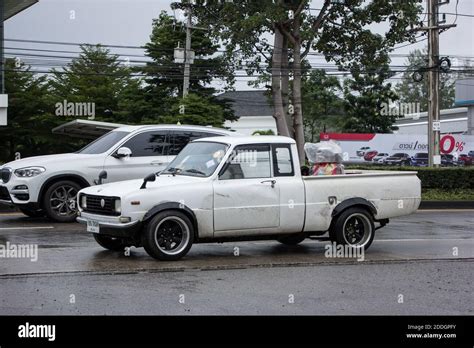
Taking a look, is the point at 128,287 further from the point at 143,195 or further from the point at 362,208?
the point at 362,208

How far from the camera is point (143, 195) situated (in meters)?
9.71

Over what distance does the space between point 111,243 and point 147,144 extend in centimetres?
437

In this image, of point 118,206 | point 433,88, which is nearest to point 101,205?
point 118,206

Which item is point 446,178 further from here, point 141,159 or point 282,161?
point 282,161

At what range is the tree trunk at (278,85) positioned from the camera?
28.9 meters

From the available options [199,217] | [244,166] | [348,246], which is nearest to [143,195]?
[199,217]

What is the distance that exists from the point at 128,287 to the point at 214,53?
32077 mm

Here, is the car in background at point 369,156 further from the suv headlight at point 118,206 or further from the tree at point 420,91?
the tree at point 420,91

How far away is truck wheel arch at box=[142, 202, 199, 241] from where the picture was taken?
962cm

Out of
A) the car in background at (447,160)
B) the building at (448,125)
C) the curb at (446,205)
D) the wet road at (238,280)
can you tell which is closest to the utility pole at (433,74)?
the curb at (446,205)

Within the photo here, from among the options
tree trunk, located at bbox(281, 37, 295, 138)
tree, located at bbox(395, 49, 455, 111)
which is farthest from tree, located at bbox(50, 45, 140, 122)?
tree, located at bbox(395, 49, 455, 111)

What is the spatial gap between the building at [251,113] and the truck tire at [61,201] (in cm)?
5698

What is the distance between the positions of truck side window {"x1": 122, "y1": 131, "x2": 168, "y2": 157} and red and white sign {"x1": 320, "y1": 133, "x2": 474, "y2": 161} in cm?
2217

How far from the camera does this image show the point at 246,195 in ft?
33.7
